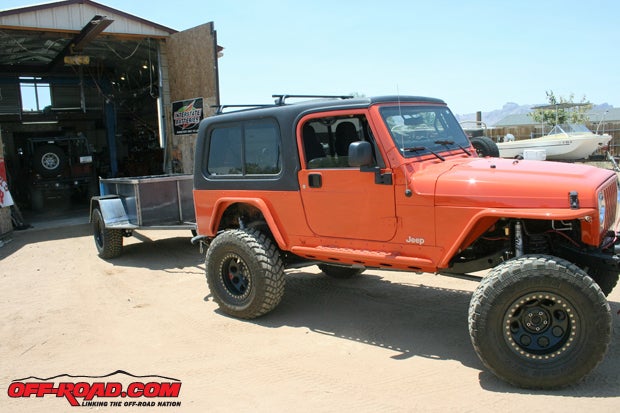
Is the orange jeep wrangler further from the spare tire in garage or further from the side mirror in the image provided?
the spare tire in garage

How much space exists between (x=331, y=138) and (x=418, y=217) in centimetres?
120

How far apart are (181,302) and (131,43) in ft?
33.6

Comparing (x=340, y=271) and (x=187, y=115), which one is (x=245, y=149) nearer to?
(x=340, y=271)

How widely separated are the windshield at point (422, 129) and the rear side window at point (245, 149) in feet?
3.97

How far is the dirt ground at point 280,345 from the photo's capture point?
362 centimetres

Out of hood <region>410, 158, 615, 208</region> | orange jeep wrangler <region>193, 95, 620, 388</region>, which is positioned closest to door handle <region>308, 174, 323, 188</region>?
orange jeep wrangler <region>193, 95, 620, 388</region>

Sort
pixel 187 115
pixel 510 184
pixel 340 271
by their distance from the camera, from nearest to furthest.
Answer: pixel 510 184 < pixel 340 271 < pixel 187 115

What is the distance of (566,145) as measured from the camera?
1764cm

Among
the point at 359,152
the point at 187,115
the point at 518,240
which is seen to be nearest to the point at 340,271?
the point at 359,152

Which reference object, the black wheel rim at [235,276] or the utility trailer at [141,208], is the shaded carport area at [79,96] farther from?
the black wheel rim at [235,276]

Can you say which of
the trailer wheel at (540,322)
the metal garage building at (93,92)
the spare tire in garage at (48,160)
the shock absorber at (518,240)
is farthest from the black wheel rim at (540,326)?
the spare tire in garage at (48,160)

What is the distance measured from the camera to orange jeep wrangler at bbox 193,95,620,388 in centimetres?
356

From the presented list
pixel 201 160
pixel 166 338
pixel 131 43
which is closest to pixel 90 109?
pixel 131 43

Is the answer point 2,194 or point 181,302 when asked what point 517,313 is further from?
point 2,194
